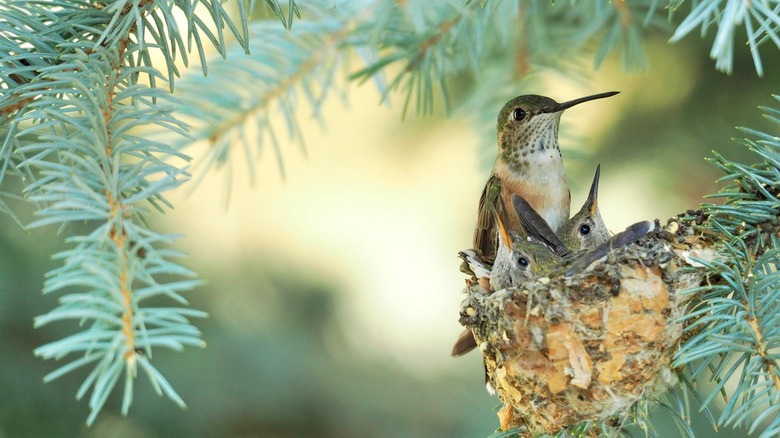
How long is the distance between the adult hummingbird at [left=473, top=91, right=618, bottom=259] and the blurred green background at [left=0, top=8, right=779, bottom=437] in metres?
0.12

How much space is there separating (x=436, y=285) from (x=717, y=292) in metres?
1.89

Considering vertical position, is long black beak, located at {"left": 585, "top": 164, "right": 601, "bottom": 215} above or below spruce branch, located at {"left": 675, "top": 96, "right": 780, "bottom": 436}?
above

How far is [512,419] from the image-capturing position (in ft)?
6.62

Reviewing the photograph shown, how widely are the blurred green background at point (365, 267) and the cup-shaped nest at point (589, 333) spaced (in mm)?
740

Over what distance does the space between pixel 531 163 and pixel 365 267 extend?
0.96 meters

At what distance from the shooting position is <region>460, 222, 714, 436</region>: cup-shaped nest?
6.11 ft

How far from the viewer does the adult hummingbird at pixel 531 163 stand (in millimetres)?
2717

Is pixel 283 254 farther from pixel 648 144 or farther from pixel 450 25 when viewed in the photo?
pixel 648 144

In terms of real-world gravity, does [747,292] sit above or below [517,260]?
below

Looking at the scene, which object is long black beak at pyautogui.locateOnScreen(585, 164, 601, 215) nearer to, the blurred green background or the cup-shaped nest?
the blurred green background

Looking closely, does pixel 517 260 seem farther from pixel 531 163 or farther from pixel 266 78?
pixel 266 78

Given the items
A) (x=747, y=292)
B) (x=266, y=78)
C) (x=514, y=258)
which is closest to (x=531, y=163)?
(x=514, y=258)

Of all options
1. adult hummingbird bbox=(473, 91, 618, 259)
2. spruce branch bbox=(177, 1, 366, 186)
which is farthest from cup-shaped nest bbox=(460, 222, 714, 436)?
spruce branch bbox=(177, 1, 366, 186)

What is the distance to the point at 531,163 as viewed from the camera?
9.18 feet
